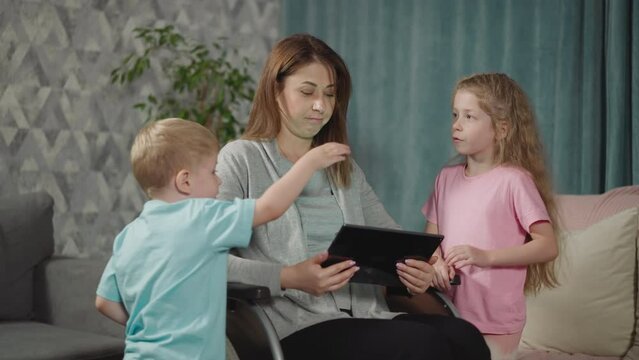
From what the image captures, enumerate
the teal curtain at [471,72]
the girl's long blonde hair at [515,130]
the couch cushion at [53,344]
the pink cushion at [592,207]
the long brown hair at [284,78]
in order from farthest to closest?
1. the teal curtain at [471,72]
2. the pink cushion at [592,207]
3. the couch cushion at [53,344]
4. the girl's long blonde hair at [515,130]
5. the long brown hair at [284,78]

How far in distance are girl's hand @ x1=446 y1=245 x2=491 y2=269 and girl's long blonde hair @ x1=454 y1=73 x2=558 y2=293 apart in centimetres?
20

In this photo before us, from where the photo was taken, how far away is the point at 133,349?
1.59m

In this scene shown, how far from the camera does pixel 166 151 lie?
1597 millimetres

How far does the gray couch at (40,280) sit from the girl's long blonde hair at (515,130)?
1259mm

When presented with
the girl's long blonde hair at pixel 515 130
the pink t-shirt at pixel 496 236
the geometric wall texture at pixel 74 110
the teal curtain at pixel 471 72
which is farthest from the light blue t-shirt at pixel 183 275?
the geometric wall texture at pixel 74 110

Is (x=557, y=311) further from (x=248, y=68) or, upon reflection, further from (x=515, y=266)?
(x=248, y=68)

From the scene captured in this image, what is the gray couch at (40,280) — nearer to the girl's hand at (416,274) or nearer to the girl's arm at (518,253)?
the girl's hand at (416,274)

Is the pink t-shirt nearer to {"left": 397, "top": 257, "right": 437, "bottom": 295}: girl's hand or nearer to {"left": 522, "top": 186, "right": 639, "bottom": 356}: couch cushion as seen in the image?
{"left": 397, "top": 257, "right": 437, "bottom": 295}: girl's hand

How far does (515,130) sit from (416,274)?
49 centimetres

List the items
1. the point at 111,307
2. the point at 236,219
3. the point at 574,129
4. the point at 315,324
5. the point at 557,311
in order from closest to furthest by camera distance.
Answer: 1. the point at 236,219
2. the point at 111,307
3. the point at 315,324
4. the point at 557,311
5. the point at 574,129

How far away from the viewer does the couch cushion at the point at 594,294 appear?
225cm

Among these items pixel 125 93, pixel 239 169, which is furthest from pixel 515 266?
pixel 125 93

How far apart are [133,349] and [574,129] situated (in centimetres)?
202

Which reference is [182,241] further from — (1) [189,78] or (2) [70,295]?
(1) [189,78]
